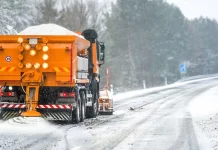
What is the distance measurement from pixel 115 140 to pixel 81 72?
16.8 ft

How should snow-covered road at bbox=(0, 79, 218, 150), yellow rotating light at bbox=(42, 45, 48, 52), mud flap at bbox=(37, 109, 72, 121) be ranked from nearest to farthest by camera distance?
snow-covered road at bbox=(0, 79, 218, 150) < yellow rotating light at bbox=(42, 45, 48, 52) < mud flap at bbox=(37, 109, 72, 121)

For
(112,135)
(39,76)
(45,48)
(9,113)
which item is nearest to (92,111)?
(9,113)

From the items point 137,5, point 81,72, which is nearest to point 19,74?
point 81,72

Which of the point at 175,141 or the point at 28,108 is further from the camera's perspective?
the point at 28,108

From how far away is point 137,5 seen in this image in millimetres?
66125

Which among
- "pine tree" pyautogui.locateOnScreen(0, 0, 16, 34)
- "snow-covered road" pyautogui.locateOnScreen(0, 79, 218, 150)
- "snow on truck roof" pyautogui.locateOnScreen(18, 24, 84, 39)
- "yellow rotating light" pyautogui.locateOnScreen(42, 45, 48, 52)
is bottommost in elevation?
"snow-covered road" pyautogui.locateOnScreen(0, 79, 218, 150)

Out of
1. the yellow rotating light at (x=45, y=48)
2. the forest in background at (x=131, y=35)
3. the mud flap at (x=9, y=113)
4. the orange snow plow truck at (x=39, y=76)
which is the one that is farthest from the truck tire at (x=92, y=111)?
the forest in background at (x=131, y=35)

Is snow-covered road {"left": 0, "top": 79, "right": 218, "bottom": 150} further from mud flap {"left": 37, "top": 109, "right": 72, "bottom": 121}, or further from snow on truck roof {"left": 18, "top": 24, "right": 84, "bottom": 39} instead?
snow on truck roof {"left": 18, "top": 24, "right": 84, "bottom": 39}

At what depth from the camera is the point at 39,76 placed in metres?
13.5

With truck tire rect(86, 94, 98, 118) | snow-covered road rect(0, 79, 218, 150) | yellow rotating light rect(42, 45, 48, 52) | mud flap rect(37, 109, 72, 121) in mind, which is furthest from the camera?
truck tire rect(86, 94, 98, 118)

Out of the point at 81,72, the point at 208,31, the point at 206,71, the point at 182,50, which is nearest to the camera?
the point at 81,72

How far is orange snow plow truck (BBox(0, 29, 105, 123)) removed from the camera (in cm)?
1343

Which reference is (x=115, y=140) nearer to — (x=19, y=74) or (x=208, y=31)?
(x=19, y=74)

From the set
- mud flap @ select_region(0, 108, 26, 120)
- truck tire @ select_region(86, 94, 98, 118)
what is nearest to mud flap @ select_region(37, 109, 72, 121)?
mud flap @ select_region(0, 108, 26, 120)
